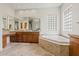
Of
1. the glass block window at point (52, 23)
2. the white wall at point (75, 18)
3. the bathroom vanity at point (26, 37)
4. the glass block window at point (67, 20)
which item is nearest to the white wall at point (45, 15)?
the glass block window at point (52, 23)

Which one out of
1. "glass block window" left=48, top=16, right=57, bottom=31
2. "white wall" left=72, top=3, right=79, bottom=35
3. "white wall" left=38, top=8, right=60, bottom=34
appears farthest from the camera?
"white wall" left=38, top=8, right=60, bottom=34

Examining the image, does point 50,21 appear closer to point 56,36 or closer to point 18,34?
point 56,36

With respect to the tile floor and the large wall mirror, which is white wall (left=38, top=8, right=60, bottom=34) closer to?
the large wall mirror

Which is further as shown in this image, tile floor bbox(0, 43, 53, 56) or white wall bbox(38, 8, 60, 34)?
white wall bbox(38, 8, 60, 34)

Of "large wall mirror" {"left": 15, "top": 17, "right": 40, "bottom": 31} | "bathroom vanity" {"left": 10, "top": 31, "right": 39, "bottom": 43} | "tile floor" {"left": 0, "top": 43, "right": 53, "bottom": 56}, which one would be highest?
"large wall mirror" {"left": 15, "top": 17, "right": 40, "bottom": 31}

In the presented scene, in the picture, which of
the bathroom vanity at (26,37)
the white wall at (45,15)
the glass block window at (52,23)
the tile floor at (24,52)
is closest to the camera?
the tile floor at (24,52)

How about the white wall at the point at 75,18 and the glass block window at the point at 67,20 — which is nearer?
the white wall at the point at 75,18

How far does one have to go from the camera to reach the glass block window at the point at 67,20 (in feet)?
12.0

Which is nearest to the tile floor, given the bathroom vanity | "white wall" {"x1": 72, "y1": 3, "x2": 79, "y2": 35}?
"white wall" {"x1": 72, "y1": 3, "x2": 79, "y2": 35}

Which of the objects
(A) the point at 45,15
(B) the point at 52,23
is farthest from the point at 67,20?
(A) the point at 45,15

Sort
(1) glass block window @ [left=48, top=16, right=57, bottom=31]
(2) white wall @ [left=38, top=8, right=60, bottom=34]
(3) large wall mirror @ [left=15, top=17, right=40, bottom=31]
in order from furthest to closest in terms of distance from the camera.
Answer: (3) large wall mirror @ [left=15, top=17, right=40, bottom=31] < (2) white wall @ [left=38, top=8, right=60, bottom=34] < (1) glass block window @ [left=48, top=16, right=57, bottom=31]

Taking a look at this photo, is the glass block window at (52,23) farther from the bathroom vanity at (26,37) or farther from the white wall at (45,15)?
the bathroom vanity at (26,37)

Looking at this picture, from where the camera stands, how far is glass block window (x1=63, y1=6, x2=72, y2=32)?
12.0 feet

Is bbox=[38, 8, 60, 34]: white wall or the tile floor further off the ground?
bbox=[38, 8, 60, 34]: white wall
